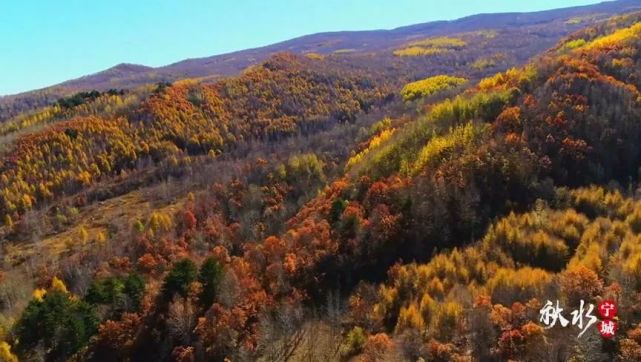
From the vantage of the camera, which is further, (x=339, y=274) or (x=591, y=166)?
(x=591, y=166)

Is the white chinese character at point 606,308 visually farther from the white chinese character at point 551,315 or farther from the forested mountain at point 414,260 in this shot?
the white chinese character at point 551,315

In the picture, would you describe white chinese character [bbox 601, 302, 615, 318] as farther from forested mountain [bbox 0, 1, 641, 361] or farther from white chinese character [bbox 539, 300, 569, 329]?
white chinese character [bbox 539, 300, 569, 329]

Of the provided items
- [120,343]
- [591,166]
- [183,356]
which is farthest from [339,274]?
[591,166]

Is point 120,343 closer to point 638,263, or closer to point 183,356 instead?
point 183,356

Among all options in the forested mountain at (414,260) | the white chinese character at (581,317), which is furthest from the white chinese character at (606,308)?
the forested mountain at (414,260)

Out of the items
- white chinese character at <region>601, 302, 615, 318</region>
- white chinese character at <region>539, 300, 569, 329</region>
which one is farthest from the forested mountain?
white chinese character at <region>601, 302, 615, 318</region>

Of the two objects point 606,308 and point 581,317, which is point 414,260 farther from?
A: point 606,308

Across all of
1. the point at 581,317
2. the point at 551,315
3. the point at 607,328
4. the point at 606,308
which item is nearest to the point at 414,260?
the point at 551,315

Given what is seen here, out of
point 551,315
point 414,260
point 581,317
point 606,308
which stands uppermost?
point 606,308
